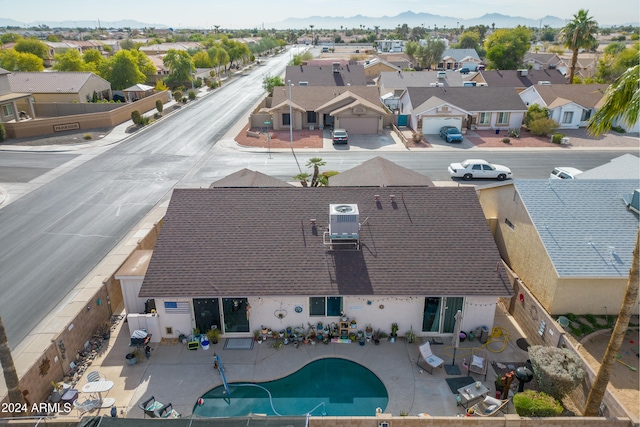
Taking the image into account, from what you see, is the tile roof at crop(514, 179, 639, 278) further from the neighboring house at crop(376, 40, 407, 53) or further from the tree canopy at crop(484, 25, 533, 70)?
the neighboring house at crop(376, 40, 407, 53)

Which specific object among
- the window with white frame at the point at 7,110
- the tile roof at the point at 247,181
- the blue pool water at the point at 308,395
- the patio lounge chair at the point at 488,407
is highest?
the tile roof at the point at 247,181

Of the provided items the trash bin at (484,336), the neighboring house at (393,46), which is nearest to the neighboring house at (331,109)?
the trash bin at (484,336)

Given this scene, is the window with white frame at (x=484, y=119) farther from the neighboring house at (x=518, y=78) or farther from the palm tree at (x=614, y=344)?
the palm tree at (x=614, y=344)

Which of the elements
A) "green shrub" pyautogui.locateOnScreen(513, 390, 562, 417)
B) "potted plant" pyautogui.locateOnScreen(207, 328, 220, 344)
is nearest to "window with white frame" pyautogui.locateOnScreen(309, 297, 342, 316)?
"potted plant" pyautogui.locateOnScreen(207, 328, 220, 344)

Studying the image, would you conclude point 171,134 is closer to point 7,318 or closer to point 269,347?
point 7,318

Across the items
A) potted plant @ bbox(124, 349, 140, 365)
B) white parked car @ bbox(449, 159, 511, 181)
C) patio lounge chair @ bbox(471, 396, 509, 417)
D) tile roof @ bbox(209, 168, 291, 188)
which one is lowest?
potted plant @ bbox(124, 349, 140, 365)
